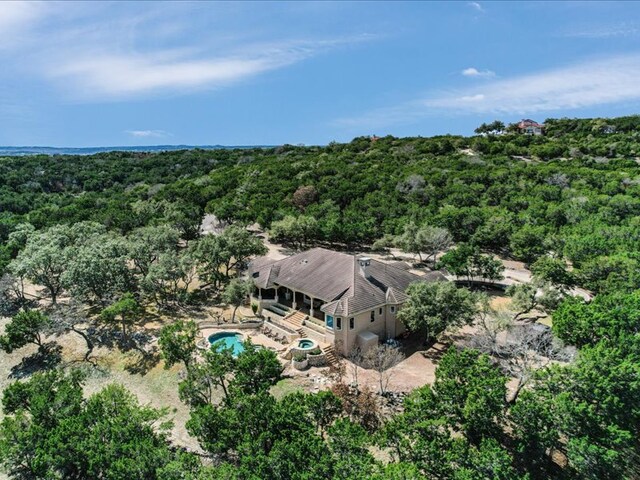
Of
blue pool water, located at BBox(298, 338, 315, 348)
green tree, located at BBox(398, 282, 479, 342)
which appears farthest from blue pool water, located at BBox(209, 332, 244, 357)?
green tree, located at BBox(398, 282, 479, 342)

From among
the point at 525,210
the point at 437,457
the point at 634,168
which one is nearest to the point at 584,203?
the point at 525,210

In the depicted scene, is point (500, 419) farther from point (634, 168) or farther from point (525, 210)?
point (634, 168)

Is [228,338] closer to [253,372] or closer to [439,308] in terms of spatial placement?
[253,372]

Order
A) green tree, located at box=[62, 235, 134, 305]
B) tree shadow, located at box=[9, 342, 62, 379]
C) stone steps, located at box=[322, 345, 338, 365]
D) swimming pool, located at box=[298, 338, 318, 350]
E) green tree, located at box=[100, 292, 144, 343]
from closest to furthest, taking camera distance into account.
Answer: stone steps, located at box=[322, 345, 338, 365], swimming pool, located at box=[298, 338, 318, 350], tree shadow, located at box=[9, 342, 62, 379], green tree, located at box=[100, 292, 144, 343], green tree, located at box=[62, 235, 134, 305]

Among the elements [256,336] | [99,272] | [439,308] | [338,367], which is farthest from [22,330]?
[439,308]

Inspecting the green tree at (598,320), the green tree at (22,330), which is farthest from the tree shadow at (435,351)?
the green tree at (22,330)

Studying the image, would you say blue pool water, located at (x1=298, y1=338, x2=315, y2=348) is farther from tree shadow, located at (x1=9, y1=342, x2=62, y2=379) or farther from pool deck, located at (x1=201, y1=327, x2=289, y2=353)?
tree shadow, located at (x1=9, y1=342, x2=62, y2=379)
